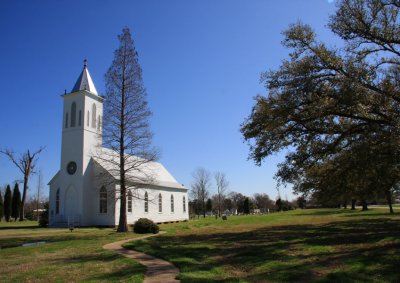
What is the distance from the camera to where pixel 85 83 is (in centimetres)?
4203

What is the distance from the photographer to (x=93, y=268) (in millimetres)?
12195

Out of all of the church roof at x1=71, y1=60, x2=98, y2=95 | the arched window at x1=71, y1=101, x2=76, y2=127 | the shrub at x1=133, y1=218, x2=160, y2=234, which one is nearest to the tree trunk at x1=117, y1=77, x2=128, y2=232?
the shrub at x1=133, y1=218, x2=160, y2=234

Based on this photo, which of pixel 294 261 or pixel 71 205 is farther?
pixel 71 205

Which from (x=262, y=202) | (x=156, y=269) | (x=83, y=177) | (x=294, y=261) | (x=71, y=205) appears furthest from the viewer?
(x=262, y=202)

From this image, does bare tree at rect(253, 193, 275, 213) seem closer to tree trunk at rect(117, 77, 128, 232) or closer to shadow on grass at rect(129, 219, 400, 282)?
tree trunk at rect(117, 77, 128, 232)

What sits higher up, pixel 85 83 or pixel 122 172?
pixel 85 83

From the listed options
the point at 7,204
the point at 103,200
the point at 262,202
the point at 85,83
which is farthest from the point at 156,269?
the point at 262,202

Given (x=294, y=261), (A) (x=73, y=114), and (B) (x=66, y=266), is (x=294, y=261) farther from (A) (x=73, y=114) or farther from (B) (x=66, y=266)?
(A) (x=73, y=114)

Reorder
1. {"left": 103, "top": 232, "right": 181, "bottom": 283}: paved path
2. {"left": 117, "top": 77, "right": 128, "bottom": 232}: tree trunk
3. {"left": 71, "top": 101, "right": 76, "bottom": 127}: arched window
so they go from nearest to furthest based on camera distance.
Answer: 1. {"left": 103, "top": 232, "right": 181, "bottom": 283}: paved path
2. {"left": 117, "top": 77, "right": 128, "bottom": 232}: tree trunk
3. {"left": 71, "top": 101, "right": 76, "bottom": 127}: arched window

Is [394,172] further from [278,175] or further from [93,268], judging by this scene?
[93,268]

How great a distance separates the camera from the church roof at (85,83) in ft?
137

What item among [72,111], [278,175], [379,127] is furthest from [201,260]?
[72,111]

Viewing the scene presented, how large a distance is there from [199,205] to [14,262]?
81.2 m

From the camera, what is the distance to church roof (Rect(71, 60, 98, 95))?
4172 cm
